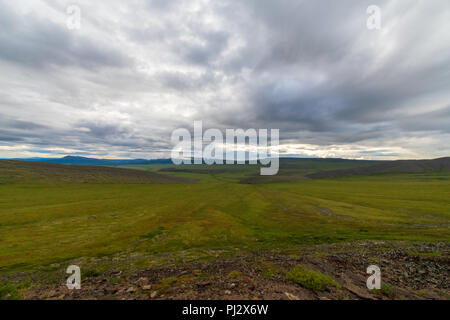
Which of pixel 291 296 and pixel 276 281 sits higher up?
pixel 291 296

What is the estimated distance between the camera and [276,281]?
947cm

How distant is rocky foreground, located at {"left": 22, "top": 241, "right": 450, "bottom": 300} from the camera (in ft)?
27.8

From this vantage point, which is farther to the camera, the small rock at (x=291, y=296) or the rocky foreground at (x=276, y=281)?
the rocky foreground at (x=276, y=281)

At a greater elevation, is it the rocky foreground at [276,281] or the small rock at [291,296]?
the small rock at [291,296]

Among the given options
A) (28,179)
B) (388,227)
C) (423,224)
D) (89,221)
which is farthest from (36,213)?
(28,179)

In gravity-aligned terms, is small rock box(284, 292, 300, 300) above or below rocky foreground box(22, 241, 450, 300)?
above

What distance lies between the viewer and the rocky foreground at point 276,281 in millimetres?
8484

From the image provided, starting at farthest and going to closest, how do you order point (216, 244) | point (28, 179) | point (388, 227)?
point (28, 179) → point (388, 227) → point (216, 244)

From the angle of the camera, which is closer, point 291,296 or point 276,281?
point 291,296

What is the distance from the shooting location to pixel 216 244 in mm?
20203

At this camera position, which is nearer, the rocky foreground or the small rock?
the small rock
